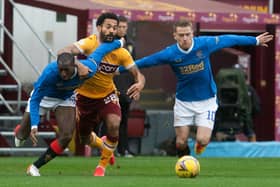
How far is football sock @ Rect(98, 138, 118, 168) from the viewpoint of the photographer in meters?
15.8

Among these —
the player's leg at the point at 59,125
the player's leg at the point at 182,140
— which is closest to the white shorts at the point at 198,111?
the player's leg at the point at 182,140

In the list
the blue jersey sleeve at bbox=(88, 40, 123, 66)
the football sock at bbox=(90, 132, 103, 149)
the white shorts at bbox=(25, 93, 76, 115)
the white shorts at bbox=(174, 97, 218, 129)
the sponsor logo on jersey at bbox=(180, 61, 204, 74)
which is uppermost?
the blue jersey sleeve at bbox=(88, 40, 123, 66)

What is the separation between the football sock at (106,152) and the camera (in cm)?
1581

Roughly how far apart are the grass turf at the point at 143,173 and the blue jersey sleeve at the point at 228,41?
1.87 meters

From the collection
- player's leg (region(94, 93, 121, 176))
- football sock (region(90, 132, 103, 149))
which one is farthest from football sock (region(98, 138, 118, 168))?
football sock (region(90, 132, 103, 149))

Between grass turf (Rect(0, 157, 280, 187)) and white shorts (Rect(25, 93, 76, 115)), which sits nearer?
grass turf (Rect(0, 157, 280, 187))

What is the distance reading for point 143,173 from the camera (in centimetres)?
1658

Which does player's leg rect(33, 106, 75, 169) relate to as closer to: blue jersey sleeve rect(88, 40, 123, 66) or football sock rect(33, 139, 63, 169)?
football sock rect(33, 139, 63, 169)

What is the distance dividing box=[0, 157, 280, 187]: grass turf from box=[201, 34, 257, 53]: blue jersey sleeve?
187 centimetres

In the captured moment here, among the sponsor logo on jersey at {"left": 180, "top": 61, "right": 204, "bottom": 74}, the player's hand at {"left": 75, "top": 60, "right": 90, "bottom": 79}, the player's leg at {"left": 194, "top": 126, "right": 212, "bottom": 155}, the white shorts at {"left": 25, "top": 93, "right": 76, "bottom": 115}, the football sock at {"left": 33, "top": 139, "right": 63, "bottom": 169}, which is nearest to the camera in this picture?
the player's hand at {"left": 75, "top": 60, "right": 90, "bottom": 79}

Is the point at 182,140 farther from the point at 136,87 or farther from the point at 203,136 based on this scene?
the point at 136,87

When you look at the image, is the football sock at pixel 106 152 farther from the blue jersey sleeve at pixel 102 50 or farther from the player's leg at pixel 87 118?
the blue jersey sleeve at pixel 102 50

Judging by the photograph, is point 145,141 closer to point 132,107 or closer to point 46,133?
point 132,107

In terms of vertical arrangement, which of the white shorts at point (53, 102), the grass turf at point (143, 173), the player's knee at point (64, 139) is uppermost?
the white shorts at point (53, 102)
